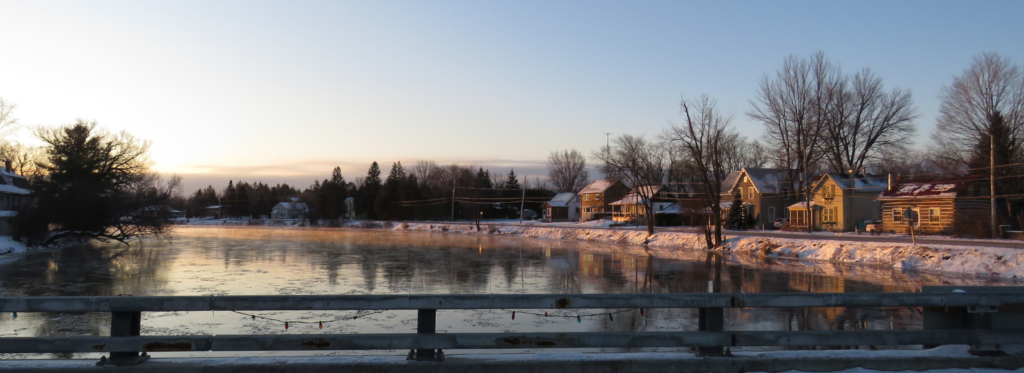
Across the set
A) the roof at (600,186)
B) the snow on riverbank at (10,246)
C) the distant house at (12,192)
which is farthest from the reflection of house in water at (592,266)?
the roof at (600,186)

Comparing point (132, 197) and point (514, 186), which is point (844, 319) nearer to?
point (132, 197)

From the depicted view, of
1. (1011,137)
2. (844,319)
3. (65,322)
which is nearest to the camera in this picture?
(65,322)

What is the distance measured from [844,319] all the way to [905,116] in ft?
184

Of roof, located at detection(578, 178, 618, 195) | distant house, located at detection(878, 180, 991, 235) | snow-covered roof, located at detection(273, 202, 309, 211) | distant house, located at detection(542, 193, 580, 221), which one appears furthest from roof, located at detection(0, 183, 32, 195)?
snow-covered roof, located at detection(273, 202, 309, 211)

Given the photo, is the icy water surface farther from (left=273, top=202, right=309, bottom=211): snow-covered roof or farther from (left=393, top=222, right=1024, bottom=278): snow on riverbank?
(left=273, top=202, right=309, bottom=211): snow-covered roof

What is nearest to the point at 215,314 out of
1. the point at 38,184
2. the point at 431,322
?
the point at 431,322

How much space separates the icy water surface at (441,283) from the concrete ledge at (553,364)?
5.62 metres

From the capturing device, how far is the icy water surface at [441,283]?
11672 millimetres

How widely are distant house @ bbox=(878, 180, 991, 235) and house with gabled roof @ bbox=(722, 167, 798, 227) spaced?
45.4 ft

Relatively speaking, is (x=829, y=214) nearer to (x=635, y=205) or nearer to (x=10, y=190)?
(x=635, y=205)

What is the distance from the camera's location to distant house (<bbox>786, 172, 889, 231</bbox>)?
50000mm

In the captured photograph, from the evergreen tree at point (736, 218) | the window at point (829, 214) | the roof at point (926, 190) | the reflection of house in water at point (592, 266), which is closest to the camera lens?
the reflection of house in water at point (592, 266)

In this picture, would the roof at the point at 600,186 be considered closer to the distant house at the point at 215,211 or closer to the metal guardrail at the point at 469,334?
the metal guardrail at the point at 469,334

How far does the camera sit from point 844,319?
12688 mm
